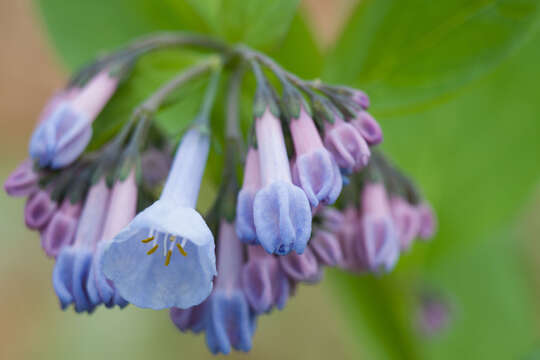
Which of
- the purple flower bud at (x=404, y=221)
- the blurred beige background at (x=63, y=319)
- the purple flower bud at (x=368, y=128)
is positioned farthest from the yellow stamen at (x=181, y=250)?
the blurred beige background at (x=63, y=319)

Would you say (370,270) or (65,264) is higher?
(65,264)

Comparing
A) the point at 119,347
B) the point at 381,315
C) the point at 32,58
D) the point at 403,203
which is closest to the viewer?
the point at 403,203

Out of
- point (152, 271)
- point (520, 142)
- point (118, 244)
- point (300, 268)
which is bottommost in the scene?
point (520, 142)

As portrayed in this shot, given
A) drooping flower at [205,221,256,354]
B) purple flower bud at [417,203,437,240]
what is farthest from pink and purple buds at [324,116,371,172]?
purple flower bud at [417,203,437,240]

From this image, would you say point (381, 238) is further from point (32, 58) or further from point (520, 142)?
point (32, 58)

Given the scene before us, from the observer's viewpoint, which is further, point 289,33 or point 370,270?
point 289,33

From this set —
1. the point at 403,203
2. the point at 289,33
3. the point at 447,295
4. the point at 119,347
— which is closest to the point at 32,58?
the point at 119,347

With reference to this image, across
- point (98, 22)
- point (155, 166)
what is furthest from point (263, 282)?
point (98, 22)

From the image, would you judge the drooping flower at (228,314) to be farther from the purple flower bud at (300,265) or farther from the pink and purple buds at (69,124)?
the pink and purple buds at (69,124)

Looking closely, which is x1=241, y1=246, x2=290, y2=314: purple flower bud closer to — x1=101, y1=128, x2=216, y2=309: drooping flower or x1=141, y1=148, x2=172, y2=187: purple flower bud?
x1=101, y1=128, x2=216, y2=309: drooping flower
